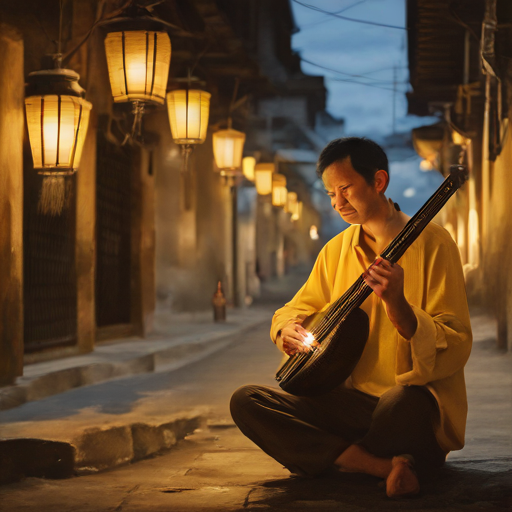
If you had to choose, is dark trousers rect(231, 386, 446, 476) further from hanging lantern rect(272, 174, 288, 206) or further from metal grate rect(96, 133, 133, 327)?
hanging lantern rect(272, 174, 288, 206)

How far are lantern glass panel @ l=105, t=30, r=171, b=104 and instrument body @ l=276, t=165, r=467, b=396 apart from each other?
4538mm

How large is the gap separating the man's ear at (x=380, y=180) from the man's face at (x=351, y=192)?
0.02 meters

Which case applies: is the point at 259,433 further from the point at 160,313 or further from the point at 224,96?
the point at 224,96

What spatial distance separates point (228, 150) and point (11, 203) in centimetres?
695

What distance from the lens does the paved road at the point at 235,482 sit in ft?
12.4

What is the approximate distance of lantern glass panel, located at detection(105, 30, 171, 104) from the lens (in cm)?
793

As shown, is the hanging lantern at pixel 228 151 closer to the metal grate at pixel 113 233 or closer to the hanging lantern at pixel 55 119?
the metal grate at pixel 113 233

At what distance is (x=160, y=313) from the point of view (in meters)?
15.2

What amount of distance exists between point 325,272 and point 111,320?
7.66 m

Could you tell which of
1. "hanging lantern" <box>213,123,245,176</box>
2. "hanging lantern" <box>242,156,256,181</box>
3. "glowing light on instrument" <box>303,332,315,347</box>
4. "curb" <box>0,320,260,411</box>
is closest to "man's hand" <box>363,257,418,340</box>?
"glowing light on instrument" <box>303,332,315,347</box>

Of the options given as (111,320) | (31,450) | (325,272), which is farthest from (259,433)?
(111,320)

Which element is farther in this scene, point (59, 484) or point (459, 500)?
point (59, 484)

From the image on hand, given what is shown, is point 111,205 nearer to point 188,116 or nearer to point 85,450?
point 188,116

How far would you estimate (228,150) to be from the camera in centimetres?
1393
